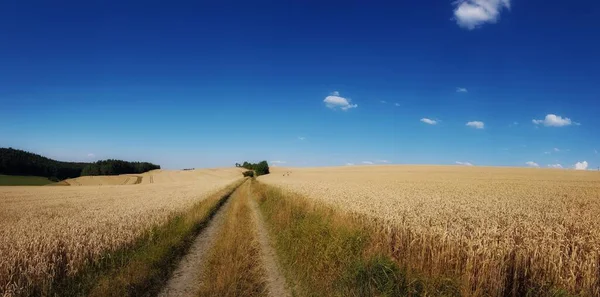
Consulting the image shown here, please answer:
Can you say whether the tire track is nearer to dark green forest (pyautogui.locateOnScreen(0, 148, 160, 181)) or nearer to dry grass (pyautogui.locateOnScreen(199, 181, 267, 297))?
dry grass (pyautogui.locateOnScreen(199, 181, 267, 297))

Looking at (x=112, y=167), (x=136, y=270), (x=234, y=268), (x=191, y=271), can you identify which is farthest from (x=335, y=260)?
(x=112, y=167)

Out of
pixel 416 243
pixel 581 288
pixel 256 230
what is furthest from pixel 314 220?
pixel 581 288

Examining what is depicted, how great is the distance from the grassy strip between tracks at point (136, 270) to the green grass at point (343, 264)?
363 centimetres

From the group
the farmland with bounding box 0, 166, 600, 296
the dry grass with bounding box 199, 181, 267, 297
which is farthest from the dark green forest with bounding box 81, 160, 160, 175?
the dry grass with bounding box 199, 181, 267, 297

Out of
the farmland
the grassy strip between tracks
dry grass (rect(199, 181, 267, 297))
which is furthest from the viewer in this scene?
dry grass (rect(199, 181, 267, 297))

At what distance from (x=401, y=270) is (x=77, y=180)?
11353 cm

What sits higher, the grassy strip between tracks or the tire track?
the grassy strip between tracks

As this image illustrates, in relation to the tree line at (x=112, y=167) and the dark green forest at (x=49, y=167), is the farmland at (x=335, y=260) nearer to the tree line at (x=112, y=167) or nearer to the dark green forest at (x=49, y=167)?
the dark green forest at (x=49, y=167)

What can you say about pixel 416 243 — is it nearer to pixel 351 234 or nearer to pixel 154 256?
pixel 351 234

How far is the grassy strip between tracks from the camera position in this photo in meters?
7.91

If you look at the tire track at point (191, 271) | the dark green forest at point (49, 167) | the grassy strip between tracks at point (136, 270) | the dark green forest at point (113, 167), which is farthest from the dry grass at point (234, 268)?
the dark green forest at point (113, 167)

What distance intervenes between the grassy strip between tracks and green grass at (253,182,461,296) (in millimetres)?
3627

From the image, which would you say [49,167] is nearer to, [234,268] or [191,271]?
[191,271]

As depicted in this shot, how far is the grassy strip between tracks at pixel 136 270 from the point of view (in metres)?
7.91
